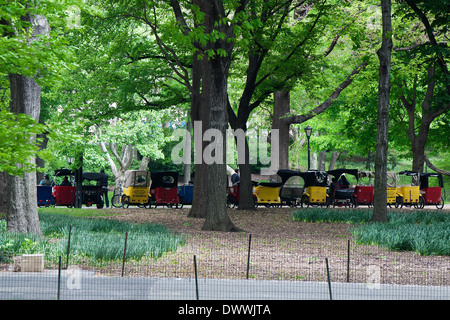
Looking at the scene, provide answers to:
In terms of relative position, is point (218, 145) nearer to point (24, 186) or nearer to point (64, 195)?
point (24, 186)

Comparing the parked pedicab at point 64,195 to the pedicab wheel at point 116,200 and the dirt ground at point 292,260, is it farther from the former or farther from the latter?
the dirt ground at point 292,260

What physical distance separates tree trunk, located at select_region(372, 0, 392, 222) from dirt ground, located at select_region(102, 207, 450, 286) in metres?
2.20

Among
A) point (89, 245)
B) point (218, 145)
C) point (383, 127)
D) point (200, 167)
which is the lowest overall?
point (89, 245)

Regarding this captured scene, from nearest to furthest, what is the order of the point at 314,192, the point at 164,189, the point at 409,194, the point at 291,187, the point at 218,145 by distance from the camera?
1. the point at 218,145
2. the point at 164,189
3. the point at 314,192
4. the point at 291,187
5. the point at 409,194

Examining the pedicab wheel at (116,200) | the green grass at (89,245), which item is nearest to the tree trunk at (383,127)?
the green grass at (89,245)

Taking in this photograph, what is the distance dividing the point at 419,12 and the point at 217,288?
17847 millimetres

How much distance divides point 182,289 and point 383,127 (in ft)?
44.1

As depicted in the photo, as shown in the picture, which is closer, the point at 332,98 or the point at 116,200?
the point at 332,98

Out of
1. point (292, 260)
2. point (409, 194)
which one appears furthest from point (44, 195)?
point (292, 260)

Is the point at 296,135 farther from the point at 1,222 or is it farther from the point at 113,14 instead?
the point at 1,222

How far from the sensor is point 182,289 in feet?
32.7

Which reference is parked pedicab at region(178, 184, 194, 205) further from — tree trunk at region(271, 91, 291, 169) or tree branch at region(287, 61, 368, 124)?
tree branch at region(287, 61, 368, 124)

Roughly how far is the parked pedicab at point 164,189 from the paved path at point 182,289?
20.2 metres

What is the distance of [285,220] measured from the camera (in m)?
23.3
